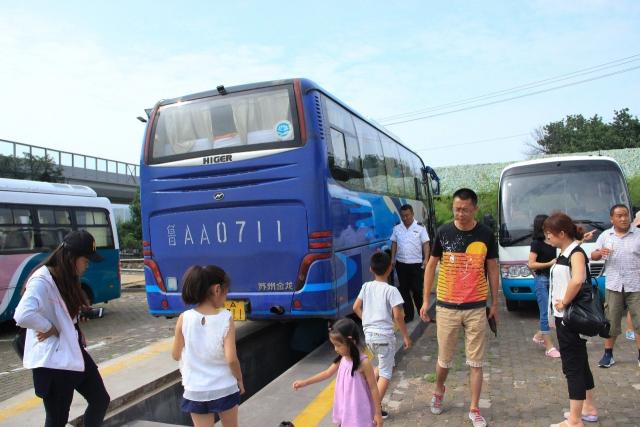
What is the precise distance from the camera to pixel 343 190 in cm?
649

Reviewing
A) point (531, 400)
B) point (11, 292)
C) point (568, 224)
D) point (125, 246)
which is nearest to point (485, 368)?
point (531, 400)

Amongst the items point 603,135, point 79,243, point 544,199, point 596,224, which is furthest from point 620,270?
point 603,135

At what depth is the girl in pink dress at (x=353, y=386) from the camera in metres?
3.17

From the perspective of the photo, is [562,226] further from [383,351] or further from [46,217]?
[46,217]

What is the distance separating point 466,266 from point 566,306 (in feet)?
2.51

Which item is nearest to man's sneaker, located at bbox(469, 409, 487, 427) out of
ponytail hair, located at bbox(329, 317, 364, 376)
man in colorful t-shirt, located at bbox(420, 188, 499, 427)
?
man in colorful t-shirt, located at bbox(420, 188, 499, 427)

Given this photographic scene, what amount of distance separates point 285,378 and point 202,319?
2.50 metres

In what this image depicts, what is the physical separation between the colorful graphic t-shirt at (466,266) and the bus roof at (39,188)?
831 centimetres

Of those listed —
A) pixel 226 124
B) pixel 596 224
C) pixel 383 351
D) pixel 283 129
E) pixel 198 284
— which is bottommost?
pixel 383 351

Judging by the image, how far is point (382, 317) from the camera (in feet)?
13.8

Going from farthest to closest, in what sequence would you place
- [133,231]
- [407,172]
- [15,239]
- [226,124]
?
[133,231], [407,172], [15,239], [226,124]

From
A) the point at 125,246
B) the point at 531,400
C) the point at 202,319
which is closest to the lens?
the point at 202,319

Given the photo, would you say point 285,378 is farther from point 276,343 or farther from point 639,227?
point 639,227

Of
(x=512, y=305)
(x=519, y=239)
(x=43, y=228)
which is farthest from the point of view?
(x=43, y=228)
